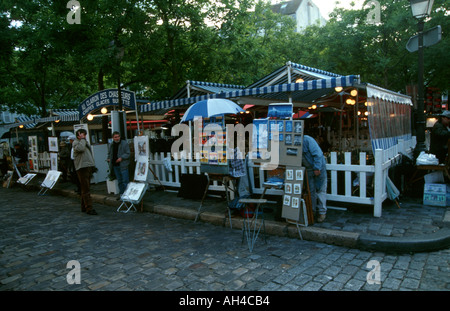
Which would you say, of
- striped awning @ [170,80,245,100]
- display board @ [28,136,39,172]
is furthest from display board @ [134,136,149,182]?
display board @ [28,136,39,172]

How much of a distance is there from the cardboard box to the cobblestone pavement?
2.39 meters

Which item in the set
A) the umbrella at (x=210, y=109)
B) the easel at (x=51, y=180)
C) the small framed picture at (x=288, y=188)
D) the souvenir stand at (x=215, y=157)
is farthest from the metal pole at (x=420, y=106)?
the easel at (x=51, y=180)

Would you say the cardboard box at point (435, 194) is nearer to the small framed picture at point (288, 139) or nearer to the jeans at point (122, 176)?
the small framed picture at point (288, 139)

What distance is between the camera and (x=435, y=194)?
6500 mm

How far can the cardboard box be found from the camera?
6.41 metres

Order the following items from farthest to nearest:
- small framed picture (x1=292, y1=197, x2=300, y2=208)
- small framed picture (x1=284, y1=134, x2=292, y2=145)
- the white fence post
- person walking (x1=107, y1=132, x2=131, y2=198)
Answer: person walking (x1=107, y1=132, x2=131, y2=198) → the white fence post → small framed picture (x1=284, y1=134, x2=292, y2=145) → small framed picture (x1=292, y1=197, x2=300, y2=208)

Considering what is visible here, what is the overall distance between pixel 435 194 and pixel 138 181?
7226 mm

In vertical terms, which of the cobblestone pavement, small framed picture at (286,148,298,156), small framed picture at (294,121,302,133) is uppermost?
small framed picture at (294,121,302,133)

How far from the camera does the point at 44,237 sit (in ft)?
19.6

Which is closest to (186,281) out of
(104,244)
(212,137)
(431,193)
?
(104,244)

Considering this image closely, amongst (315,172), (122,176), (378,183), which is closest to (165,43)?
(122,176)

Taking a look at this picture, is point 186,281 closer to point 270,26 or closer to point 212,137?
point 212,137

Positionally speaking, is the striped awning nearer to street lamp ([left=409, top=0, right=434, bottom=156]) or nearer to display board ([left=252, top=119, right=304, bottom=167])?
display board ([left=252, top=119, right=304, bottom=167])

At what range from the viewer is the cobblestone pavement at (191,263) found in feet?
12.3
